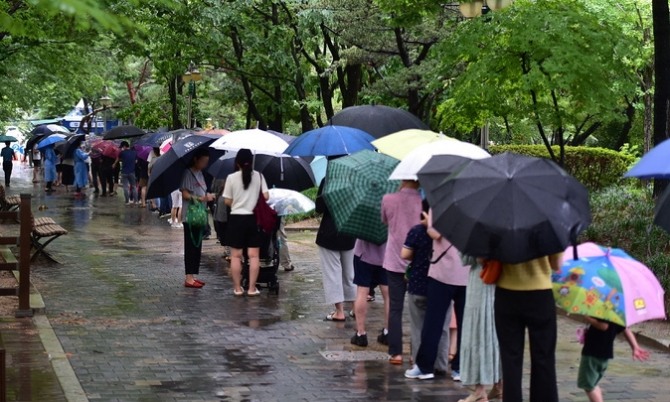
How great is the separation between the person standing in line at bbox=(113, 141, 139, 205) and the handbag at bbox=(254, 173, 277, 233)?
17.4m

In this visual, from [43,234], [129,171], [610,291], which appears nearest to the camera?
[610,291]

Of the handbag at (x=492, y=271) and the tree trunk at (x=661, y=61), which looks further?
the tree trunk at (x=661, y=61)

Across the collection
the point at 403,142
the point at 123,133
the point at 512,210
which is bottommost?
the point at 512,210

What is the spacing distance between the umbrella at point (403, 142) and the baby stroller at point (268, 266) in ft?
11.9

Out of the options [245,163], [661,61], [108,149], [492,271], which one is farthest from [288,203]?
[108,149]

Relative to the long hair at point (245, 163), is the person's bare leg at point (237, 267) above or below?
below

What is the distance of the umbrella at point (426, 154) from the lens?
957 centimetres

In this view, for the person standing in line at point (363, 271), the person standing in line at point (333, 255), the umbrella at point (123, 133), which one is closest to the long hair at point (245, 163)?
the person standing in line at point (333, 255)

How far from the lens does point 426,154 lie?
9.56 metres

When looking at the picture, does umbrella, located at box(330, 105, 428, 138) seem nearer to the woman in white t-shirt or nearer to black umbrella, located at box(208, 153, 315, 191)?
the woman in white t-shirt

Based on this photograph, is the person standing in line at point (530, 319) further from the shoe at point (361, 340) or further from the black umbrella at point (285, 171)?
the black umbrella at point (285, 171)

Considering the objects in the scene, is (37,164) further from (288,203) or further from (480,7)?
(288,203)

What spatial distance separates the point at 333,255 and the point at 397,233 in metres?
2.44

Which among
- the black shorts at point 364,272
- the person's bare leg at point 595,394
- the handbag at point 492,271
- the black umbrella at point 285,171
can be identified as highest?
the black umbrella at point 285,171
